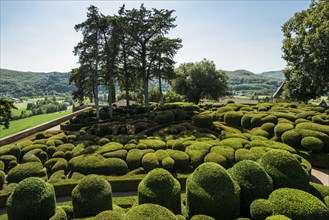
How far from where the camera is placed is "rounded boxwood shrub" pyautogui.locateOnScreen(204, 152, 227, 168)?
12.4m

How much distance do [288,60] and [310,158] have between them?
18.3 m

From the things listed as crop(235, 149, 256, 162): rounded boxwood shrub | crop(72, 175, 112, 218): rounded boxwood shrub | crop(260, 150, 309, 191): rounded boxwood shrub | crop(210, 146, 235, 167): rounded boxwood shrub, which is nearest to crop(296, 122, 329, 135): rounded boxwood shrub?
crop(235, 149, 256, 162): rounded boxwood shrub

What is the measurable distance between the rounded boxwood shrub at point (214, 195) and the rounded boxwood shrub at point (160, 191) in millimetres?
451

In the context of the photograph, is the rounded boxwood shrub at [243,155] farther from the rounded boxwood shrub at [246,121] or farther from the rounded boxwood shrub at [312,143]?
the rounded boxwood shrub at [246,121]

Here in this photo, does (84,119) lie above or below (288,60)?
below

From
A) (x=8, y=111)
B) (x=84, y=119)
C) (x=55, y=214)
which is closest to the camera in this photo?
(x=55, y=214)

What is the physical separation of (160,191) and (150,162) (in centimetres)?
563

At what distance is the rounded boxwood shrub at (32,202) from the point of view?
646 cm

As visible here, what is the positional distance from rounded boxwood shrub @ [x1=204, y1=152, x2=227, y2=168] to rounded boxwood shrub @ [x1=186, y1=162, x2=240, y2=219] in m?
5.34

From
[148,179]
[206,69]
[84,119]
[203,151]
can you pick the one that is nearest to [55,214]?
[148,179]

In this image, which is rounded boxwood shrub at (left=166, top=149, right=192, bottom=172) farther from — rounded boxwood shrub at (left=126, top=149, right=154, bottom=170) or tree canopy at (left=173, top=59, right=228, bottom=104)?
tree canopy at (left=173, top=59, right=228, bottom=104)

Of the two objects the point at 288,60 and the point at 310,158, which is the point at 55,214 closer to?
the point at 310,158

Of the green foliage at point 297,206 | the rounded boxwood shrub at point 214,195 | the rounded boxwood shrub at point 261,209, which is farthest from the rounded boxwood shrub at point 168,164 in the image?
the green foliage at point 297,206

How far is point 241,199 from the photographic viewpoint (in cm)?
730
